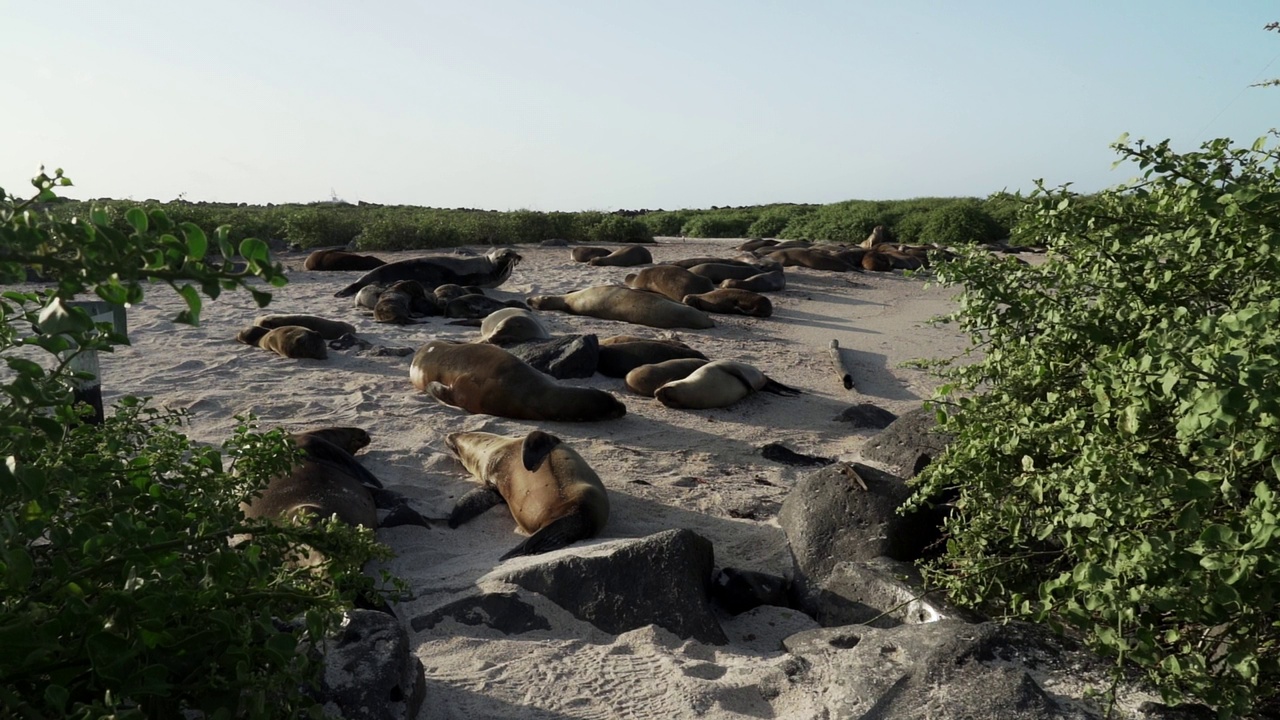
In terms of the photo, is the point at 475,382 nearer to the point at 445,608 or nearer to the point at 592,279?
the point at 445,608

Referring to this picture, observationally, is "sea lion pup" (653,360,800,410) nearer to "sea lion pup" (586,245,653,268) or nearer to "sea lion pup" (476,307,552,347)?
"sea lion pup" (476,307,552,347)

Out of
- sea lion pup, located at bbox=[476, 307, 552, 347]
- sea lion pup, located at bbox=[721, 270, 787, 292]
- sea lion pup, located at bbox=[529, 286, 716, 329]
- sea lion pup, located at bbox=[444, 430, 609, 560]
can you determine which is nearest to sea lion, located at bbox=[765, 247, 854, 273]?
sea lion pup, located at bbox=[721, 270, 787, 292]

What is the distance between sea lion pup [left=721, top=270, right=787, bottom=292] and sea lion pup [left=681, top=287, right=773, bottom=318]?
1217mm

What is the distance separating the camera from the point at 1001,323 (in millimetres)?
3465

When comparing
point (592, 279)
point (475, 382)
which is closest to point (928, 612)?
point (475, 382)

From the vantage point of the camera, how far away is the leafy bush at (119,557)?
1449mm

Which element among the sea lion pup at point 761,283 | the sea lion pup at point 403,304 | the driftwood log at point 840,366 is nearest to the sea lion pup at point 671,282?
the sea lion pup at point 761,283

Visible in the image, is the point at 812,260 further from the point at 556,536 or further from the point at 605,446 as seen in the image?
the point at 556,536

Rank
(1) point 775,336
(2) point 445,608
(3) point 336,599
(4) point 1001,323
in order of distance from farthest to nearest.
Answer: (1) point 775,336 → (2) point 445,608 → (4) point 1001,323 → (3) point 336,599

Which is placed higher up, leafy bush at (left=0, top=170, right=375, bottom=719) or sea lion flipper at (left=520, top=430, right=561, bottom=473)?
leafy bush at (left=0, top=170, right=375, bottom=719)

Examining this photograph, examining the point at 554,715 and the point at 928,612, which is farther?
the point at 928,612

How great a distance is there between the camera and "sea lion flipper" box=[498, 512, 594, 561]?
4.49 metres

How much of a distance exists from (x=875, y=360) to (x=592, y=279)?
580 cm

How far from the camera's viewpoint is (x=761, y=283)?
13312mm
